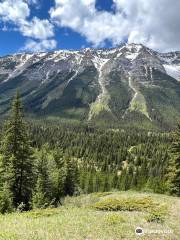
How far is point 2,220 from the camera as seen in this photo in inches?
995

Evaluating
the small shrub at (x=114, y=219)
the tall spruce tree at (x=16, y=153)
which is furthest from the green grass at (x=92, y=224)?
the tall spruce tree at (x=16, y=153)

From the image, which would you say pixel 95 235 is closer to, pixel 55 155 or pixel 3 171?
pixel 3 171

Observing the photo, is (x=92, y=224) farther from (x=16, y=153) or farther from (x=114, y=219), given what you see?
(x=16, y=153)

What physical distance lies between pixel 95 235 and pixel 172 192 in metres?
41.5

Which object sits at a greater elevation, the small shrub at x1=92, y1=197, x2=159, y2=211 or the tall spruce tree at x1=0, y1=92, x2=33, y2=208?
the tall spruce tree at x1=0, y1=92, x2=33, y2=208

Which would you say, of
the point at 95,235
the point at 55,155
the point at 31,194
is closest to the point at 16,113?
the point at 31,194

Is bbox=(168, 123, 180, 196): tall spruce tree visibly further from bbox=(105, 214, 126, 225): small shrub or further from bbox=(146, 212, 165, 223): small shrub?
bbox=(105, 214, 126, 225): small shrub

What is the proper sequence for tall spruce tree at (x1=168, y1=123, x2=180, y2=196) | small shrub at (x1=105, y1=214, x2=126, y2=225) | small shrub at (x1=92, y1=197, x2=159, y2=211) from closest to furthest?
small shrub at (x1=105, y1=214, x2=126, y2=225), small shrub at (x1=92, y1=197, x2=159, y2=211), tall spruce tree at (x1=168, y1=123, x2=180, y2=196)

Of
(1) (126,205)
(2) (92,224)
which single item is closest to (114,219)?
(2) (92,224)

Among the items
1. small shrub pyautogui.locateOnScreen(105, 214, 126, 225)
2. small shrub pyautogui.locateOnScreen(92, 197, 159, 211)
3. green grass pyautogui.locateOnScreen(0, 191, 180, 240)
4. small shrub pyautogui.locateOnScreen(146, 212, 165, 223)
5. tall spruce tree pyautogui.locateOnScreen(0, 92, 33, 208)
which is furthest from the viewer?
tall spruce tree pyautogui.locateOnScreen(0, 92, 33, 208)

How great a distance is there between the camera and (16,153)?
173 ft

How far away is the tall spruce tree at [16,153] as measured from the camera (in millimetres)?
52188

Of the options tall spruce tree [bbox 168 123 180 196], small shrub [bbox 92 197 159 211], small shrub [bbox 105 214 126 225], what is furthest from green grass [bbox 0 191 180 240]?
tall spruce tree [bbox 168 123 180 196]

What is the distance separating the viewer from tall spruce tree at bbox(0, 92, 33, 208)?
5219 cm
